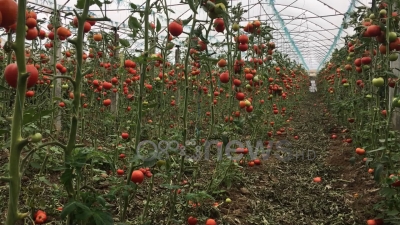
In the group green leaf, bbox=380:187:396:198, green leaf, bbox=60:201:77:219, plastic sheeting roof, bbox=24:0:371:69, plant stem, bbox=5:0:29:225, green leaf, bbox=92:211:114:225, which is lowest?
green leaf, bbox=380:187:396:198

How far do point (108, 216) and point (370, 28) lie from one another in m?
2.39

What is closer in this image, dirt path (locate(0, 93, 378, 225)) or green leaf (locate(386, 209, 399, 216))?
green leaf (locate(386, 209, 399, 216))

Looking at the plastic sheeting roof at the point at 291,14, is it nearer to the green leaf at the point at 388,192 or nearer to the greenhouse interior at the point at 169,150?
the greenhouse interior at the point at 169,150

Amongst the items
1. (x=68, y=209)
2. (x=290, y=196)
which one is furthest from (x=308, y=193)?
(x=68, y=209)

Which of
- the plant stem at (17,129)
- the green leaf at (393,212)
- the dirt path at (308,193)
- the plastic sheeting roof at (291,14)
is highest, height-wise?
the plastic sheeting roof at (291,14)

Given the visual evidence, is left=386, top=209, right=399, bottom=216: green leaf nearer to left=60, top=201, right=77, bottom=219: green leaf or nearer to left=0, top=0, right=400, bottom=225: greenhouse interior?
left=0, top=0, right=400, bottom=225: greenhouse interior

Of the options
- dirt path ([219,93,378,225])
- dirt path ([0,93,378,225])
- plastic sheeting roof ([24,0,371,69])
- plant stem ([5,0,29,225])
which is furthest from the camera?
plastic sheeting roof ([24,0,371,69])

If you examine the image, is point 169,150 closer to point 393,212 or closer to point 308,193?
point 393,212

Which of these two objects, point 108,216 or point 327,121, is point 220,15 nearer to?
point 108,216

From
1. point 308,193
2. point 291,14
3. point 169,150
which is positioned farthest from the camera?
point 291,14

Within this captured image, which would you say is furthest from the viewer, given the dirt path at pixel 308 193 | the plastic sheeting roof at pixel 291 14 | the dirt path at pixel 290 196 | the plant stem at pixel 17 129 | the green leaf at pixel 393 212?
the plastic sheeting roof at pixel 291 14

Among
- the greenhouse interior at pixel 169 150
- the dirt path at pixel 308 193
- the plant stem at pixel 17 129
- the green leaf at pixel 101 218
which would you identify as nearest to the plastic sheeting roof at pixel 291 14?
the greenhouse interior at pixel 169 150

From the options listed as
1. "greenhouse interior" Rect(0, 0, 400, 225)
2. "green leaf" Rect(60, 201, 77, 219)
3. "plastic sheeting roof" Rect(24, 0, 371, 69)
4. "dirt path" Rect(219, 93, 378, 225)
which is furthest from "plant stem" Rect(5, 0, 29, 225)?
"plastic sheeting roof" Rect(24, 0, 371, 69)

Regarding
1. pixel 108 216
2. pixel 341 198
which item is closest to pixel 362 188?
pixel 341 198
